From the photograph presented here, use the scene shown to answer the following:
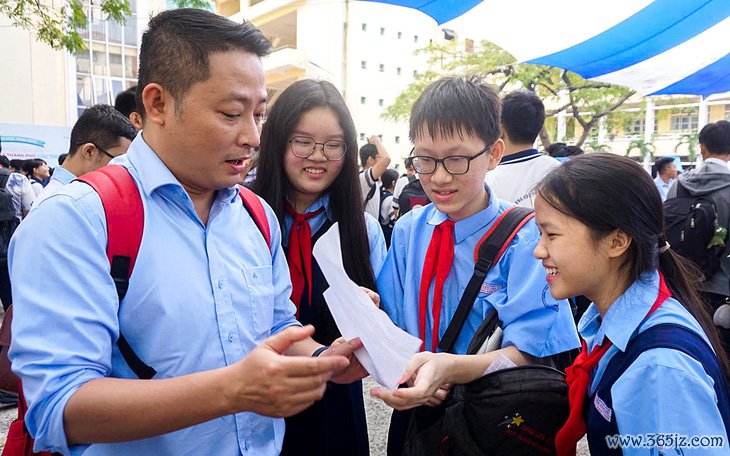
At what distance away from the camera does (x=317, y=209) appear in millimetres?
2139

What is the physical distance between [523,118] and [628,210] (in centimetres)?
209

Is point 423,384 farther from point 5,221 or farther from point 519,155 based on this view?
point 5,221

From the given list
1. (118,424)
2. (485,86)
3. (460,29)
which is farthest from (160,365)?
(460,29)

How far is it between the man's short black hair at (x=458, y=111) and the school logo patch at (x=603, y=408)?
912 millimetres

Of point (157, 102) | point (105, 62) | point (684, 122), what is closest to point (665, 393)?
point (157, 102)

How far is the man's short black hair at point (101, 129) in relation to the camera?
3.12 m

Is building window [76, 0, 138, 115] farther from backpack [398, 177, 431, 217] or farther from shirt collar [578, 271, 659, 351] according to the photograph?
shirt collar [578, 271, 659, 351]

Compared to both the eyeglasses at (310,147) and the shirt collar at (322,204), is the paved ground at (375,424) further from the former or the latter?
the eyeglasses at (310,147)

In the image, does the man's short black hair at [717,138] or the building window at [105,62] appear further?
the building window at [105,62]

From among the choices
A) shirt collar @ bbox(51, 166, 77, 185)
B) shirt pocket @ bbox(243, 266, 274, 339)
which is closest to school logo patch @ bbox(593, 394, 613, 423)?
shirt pocket @ bbox(243, 266, 274, 339)

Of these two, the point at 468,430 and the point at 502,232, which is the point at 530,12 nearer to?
the point at 502,232

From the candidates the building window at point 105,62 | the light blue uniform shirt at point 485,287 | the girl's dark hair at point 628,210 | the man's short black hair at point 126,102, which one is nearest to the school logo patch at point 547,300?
the light blue uniform shirt at point 485,287

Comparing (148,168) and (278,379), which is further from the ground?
(148,168)

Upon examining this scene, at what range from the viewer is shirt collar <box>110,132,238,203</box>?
1237 mm
